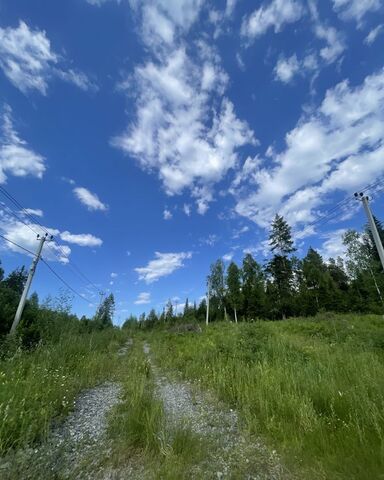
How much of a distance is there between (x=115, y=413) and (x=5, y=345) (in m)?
6.76

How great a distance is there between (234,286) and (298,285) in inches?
443

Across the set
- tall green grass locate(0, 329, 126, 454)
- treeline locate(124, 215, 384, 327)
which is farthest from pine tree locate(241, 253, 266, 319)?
tall green grass locate(0, 329, 126, 454)

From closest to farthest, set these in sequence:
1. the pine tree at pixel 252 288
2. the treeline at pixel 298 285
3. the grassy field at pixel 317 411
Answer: the grassy field at pixel 317 411 < the treeline at pixel 298 285 < the pine tree at pixel 252 288

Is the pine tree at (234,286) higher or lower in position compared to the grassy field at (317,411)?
higher

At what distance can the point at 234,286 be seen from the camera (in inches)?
1804

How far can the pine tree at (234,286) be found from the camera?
42.0 metres

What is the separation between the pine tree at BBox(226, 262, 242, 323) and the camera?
42031 mm

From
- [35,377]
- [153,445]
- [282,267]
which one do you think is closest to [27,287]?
[35,377]

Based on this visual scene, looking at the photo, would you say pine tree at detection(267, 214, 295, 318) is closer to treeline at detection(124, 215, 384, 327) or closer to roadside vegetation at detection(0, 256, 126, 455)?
treeline at detection(124, 215, 384, 327)

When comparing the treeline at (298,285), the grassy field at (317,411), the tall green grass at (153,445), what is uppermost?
the treeline at (298,285)

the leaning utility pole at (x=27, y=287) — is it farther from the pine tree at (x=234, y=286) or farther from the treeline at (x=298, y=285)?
the pine tree at (x=234, y=286)

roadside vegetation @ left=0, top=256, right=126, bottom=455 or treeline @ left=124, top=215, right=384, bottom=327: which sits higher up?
treeline @ left=124, top=215, right=384, bottom=327

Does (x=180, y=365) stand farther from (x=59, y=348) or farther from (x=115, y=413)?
(x=115, y=413)

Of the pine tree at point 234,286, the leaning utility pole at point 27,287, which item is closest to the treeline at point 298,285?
the pine tree at point 234,286
